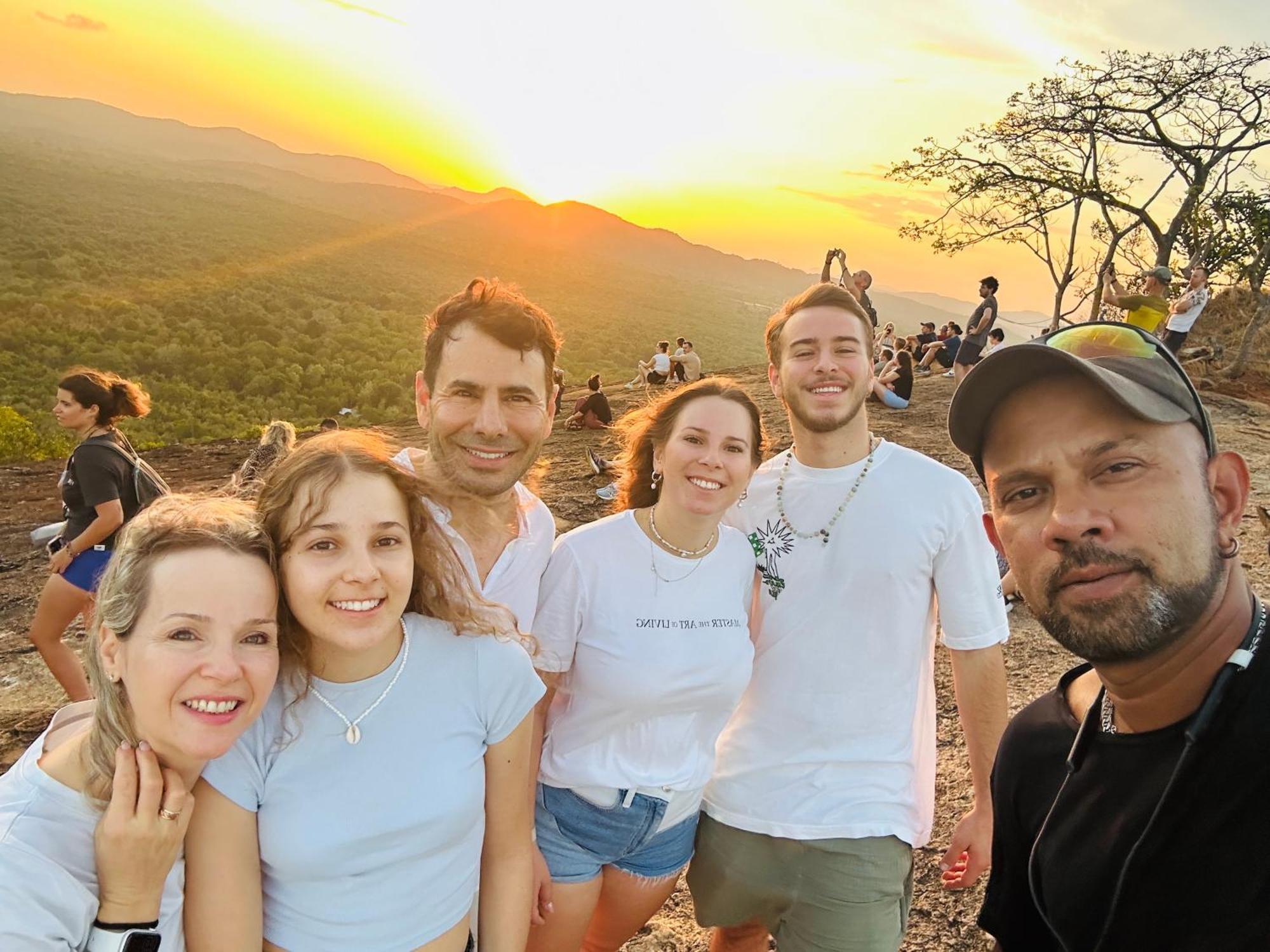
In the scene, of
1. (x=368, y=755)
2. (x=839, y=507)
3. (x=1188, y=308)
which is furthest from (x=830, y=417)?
(x=1188, y=308)

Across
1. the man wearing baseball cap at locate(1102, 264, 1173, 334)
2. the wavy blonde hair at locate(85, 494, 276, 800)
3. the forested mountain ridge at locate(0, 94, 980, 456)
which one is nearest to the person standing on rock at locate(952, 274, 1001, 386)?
the man wearing baseball cap at locate(1102, 264, 1173, 334)

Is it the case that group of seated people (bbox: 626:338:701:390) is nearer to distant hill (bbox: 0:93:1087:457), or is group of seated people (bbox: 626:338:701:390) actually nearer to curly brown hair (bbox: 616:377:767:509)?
distant hill (bbox: 0:93:1087:457)

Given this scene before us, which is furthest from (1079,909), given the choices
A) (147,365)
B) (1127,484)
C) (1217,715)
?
Answer: (147,365)

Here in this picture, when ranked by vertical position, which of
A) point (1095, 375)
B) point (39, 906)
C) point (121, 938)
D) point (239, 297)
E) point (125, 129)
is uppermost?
point (125, 129)

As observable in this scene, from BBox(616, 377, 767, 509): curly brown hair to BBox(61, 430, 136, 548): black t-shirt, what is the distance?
141 inches

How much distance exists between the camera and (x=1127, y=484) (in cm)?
141

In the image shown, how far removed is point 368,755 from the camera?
5.64ft

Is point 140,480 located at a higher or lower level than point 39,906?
lower

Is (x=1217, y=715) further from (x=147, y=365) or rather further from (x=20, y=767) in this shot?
(x=147, y=365)

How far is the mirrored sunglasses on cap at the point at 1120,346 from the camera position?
1.47 metres

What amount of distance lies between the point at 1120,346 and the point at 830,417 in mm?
1025

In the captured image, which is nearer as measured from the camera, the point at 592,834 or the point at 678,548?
the point at 592,834

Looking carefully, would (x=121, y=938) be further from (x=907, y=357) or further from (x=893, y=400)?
(x=907, y=357)

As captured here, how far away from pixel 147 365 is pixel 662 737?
98.4 feet
